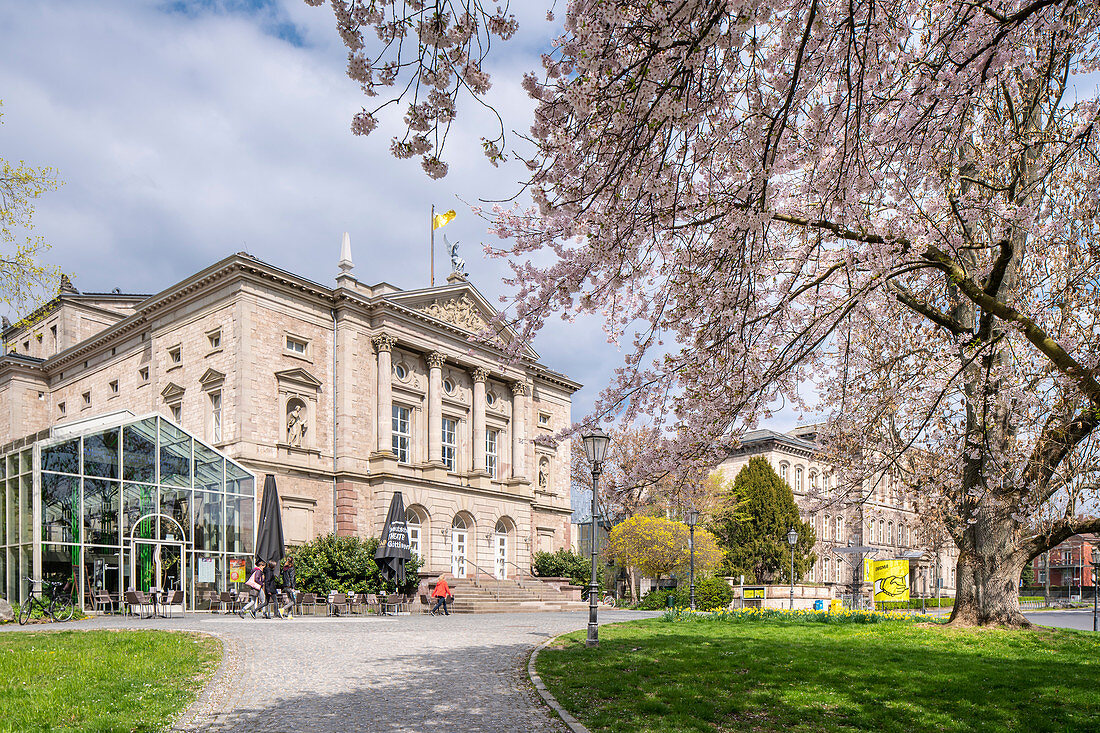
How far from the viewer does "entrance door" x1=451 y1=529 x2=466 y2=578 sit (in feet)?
126

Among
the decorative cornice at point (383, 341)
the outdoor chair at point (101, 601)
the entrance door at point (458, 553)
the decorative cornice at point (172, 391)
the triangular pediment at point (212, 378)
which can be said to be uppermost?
the decorative cornice at point (383, 341)

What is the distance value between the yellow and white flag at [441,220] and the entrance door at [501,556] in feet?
55.7

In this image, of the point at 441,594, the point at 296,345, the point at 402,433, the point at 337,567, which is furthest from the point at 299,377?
the point at 441,594

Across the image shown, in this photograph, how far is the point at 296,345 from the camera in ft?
111

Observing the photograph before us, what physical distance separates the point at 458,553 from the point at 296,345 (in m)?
12.7

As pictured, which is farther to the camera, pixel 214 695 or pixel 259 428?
pixel 259 428

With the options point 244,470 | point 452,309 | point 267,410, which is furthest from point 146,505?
point 452,309

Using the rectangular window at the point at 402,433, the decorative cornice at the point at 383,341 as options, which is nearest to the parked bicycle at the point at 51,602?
the rectangular window at the point at 402,433

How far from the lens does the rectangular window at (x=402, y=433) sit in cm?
3700

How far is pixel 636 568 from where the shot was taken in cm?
4178

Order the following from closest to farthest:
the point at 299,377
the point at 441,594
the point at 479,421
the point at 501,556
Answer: the point at 441,594 → the point at 299,377 → the point at 479,421 → the point at 501,556

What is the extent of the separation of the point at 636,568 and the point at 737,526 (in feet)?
43.5

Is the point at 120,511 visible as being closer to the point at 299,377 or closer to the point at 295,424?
the point at 295,424

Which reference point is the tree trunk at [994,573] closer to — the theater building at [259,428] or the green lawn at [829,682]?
the green lawn at [829,682]
